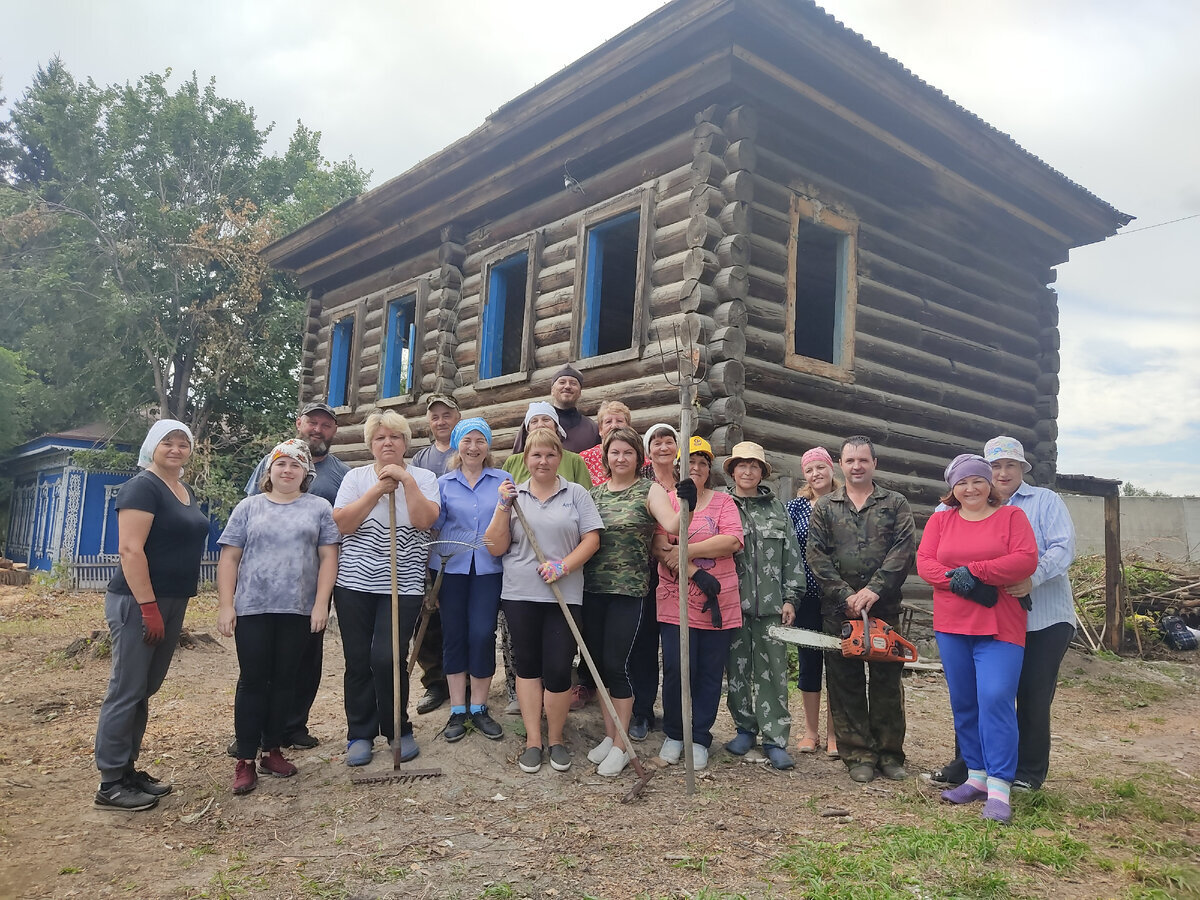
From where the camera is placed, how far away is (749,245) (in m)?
6.80

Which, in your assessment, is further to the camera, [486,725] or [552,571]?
[486,725]

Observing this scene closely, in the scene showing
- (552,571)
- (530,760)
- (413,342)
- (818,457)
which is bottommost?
(530,760)

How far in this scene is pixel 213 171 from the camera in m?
22.5

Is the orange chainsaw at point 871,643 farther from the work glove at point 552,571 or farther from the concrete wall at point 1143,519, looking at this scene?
the concrete wall at point 1143,519

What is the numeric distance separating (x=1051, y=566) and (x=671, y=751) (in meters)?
2.21

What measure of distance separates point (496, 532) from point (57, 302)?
22.2 meters

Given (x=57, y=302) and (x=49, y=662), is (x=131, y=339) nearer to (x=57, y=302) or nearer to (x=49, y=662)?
(x=57, y=302)

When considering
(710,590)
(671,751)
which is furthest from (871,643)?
(671,751)

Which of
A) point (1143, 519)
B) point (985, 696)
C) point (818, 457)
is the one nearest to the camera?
point (985, 696)

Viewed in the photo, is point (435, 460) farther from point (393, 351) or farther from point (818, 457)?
point (393, 351)

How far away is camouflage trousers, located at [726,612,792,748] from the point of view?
455 centimetres

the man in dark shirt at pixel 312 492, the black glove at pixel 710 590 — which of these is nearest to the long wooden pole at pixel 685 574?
the black glove at pixel 710 590

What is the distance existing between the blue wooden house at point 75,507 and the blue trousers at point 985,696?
19.0 metres

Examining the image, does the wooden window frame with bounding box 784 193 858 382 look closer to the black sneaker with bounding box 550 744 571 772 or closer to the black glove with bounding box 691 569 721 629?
the black glove with bounding box 691 569 721 629
